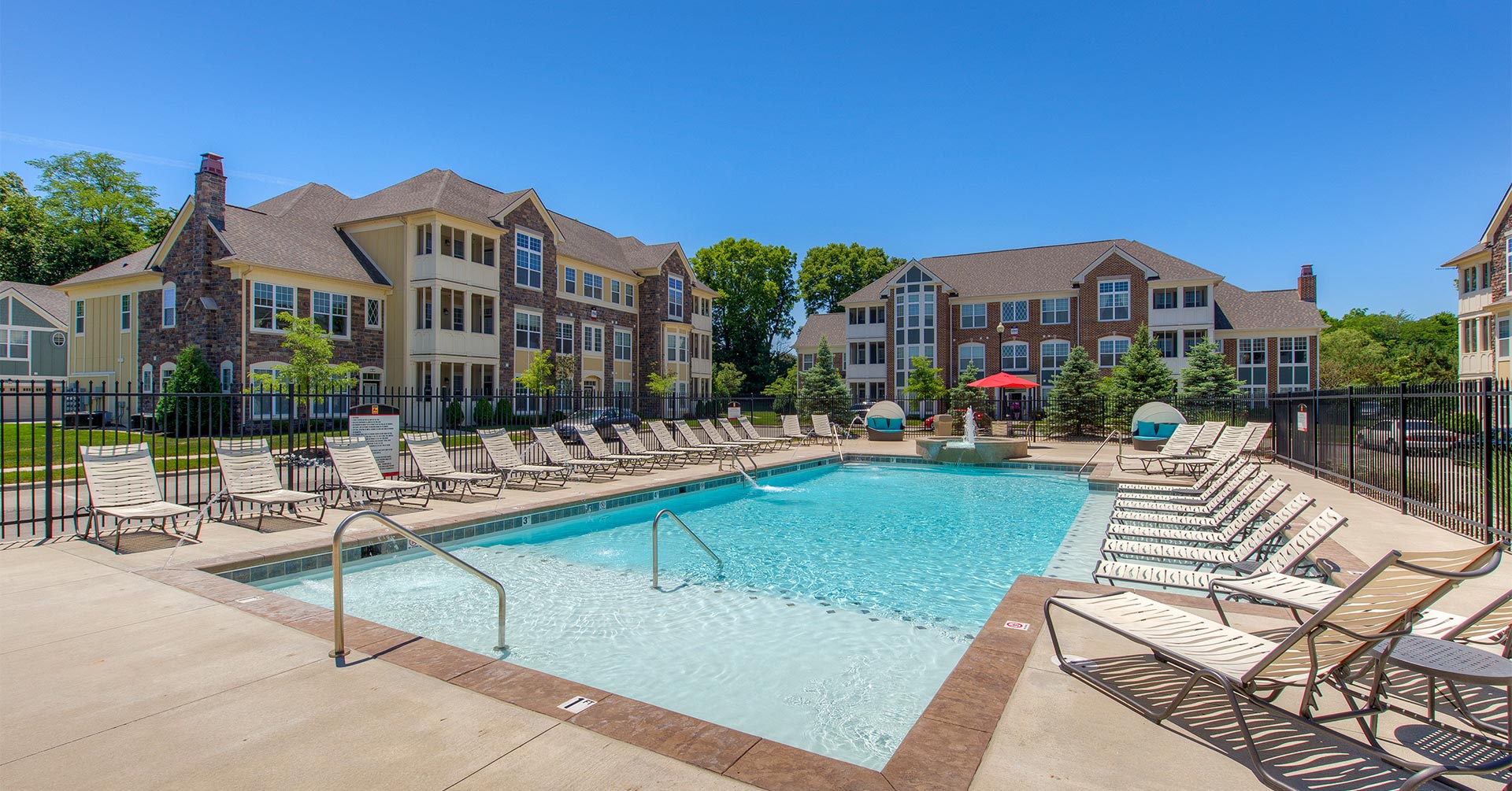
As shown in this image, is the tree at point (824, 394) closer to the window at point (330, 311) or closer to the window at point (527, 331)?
the window at point (527, 331)

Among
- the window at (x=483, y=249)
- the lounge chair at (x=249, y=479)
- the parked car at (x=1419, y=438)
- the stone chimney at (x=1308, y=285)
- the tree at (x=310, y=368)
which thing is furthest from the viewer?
the stone chimney at (x=1308, y=285)

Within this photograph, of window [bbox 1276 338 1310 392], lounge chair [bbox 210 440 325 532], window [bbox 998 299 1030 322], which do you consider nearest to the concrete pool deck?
lounge chair [bbox 210 440 325 532]

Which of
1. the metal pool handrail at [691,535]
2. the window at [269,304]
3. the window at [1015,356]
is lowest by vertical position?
the metal pool handrail at [691,535]

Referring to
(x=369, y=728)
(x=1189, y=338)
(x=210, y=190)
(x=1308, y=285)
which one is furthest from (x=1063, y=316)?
(x=369, y=728)

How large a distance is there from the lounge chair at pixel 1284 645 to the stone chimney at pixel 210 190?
29.6m

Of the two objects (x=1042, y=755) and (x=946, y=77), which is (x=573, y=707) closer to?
(x=1042, y=755)

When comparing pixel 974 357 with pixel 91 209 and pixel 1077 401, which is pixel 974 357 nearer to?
pixel 1077 401

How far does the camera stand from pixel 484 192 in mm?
33094

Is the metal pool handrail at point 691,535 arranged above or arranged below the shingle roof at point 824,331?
below

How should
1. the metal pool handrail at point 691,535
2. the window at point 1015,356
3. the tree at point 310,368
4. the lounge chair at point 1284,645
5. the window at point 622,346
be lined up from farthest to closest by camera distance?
the window at point 1015,356 → the window at point 622,346 → the tree at point 310,368 → the metal pool handrail at point 691,535 → the lounge chair at point 1284,645

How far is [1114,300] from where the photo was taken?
3828 cm

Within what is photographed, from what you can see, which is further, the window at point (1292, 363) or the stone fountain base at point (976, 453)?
the window at point (1292, 363)

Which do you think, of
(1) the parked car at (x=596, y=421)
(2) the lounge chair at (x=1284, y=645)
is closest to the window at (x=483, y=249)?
(1) the parked car at (x=596, y=421)

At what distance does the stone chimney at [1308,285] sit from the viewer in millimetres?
40603
